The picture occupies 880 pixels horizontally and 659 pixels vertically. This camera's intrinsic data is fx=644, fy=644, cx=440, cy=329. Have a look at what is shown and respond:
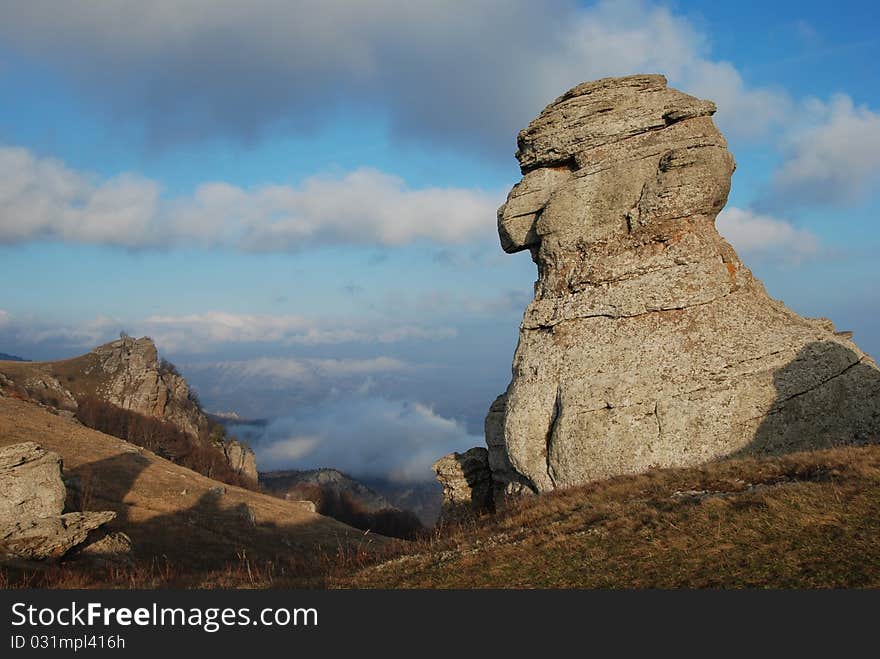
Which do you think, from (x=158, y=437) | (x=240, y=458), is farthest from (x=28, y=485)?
(x=240, y=458)

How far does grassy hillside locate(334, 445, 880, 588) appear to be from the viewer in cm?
1237

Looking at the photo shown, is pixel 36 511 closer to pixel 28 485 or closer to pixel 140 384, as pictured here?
pixel 28 485

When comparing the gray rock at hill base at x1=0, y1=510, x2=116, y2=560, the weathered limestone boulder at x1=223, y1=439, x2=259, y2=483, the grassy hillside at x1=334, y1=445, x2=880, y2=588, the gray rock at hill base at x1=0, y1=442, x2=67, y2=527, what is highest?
the weathered limestone boulder at x1=223, y1=439, x2=259, y2=483

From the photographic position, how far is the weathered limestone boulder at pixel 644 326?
24500mm

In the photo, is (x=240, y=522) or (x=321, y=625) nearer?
(x=321, y=625)

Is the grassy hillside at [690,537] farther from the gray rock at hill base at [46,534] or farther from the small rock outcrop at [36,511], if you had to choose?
the small rock outcrop at [36,511]

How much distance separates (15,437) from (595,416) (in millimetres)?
66640

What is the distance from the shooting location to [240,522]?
66.6 m

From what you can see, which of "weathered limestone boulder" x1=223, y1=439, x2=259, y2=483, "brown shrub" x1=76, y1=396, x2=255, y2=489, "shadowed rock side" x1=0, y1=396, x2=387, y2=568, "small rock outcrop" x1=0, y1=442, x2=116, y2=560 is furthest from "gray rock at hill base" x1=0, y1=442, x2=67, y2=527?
"weathered limestone boulder" x1=223, y1=439, x2=259, y2=483

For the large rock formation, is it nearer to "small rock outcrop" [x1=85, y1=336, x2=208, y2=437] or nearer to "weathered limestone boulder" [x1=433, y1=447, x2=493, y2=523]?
"weathered limestone boulder" [x1=433, y1=447, x2=493, y2=523]

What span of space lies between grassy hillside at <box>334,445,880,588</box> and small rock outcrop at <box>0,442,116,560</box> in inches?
881

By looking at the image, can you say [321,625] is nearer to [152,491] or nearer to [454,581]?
[454,581]

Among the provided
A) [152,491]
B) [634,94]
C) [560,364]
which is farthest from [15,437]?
[634,94]

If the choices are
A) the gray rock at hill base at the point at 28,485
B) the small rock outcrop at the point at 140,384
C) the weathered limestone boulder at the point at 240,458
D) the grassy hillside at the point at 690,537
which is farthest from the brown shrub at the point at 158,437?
the grassy hillside at the point at 690,537
